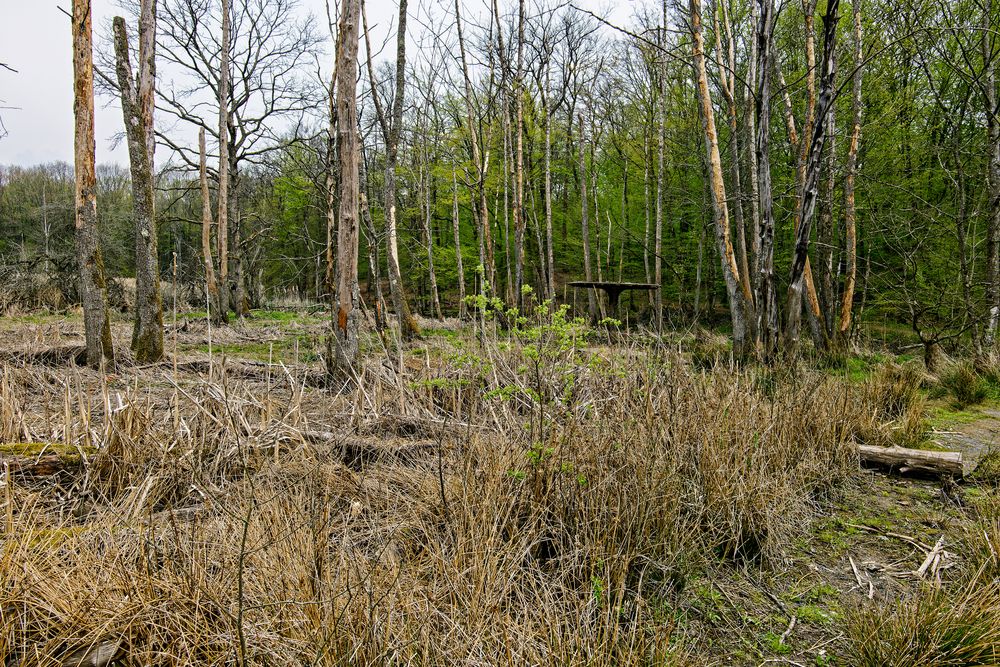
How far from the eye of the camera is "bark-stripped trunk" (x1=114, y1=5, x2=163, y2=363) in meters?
7.01

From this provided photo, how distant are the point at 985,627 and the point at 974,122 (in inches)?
650

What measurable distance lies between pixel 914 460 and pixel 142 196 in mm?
9091

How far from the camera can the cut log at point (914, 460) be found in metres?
3.95

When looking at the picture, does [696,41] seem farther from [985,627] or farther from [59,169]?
[59,169]

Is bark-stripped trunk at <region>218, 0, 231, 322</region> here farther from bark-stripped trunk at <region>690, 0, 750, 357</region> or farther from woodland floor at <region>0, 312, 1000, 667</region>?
bark-stripped trunk at <region>690, 0, 750, 357</region>

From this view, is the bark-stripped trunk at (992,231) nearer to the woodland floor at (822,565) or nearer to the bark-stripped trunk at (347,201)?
the woodland floor at (822,565)

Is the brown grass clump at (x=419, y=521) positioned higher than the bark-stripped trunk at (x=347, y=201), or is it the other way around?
the bark-stripped trunk at (x=347, y=201)

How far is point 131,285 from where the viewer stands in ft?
60.3

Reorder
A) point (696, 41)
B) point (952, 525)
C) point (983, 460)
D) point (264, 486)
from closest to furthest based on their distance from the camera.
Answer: point (264, 486) < point (952, 525) < point (983, 460) < point (696, 41)

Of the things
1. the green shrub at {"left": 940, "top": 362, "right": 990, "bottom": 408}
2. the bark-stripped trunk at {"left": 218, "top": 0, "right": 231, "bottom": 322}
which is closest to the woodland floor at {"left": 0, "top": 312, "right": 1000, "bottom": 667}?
the green shrub at {"left": 940, "top": 362, "right": 990, "bottom": 408}

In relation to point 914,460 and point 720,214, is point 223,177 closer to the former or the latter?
point 720,214

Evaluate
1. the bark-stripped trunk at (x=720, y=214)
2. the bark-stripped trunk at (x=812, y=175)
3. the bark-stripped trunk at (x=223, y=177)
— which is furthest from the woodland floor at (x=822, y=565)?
the bark-stripped trunk at (x=223, y=177)

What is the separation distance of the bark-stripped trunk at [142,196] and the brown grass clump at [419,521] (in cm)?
318

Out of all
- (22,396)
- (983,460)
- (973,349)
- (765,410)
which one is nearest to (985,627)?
(765,410)
